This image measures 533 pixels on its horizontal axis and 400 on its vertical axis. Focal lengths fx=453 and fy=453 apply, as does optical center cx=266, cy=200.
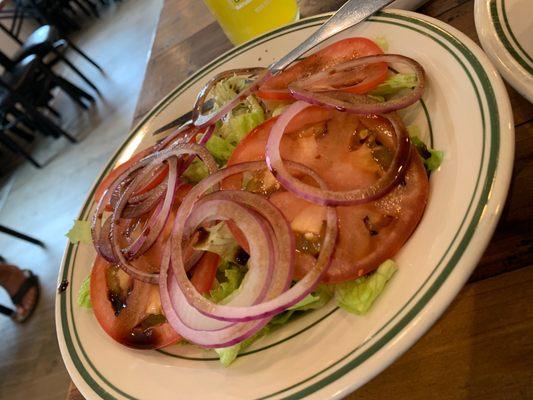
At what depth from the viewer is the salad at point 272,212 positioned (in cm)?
77

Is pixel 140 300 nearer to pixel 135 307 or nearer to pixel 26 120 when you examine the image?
pixel 135 307

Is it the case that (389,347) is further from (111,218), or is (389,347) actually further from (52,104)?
(52,104)

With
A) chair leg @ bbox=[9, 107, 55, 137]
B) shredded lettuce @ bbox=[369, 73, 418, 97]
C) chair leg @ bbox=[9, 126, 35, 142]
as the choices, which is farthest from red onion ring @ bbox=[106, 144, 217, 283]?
chair leg @ bbox=[9, 126, 35, 142]

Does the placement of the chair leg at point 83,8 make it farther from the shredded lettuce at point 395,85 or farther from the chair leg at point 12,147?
the shredded lettuce at point 395,85

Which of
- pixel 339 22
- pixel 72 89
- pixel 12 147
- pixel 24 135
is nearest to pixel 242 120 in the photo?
pixel 339 22

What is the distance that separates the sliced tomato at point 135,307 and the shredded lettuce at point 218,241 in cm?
4

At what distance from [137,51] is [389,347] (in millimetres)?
5931

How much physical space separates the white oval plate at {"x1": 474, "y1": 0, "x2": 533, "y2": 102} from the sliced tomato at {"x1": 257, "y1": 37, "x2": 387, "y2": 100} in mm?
205

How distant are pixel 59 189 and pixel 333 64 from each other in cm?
445

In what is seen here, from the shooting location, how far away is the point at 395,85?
0.93m

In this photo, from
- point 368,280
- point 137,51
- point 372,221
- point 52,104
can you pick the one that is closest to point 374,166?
point 372,221

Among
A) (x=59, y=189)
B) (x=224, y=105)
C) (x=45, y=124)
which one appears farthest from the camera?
(x=45, y=124)

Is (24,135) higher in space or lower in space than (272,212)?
lower

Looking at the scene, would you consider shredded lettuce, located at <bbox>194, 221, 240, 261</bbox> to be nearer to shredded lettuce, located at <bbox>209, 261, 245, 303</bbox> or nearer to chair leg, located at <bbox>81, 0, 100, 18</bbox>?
shredded lettuce, located at <bbox>209, 261, 245, 303</bbox>
